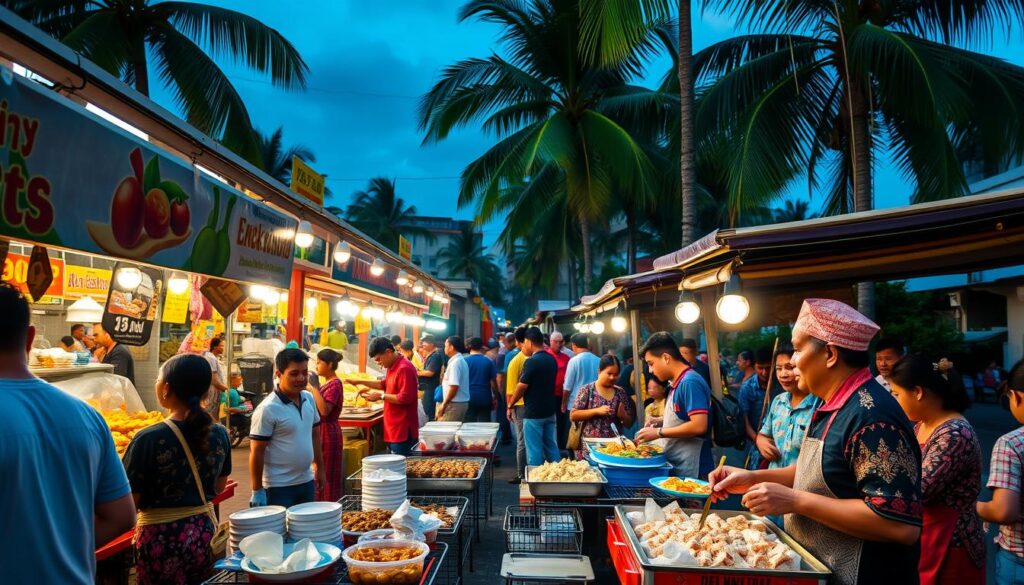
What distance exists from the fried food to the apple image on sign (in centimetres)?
282

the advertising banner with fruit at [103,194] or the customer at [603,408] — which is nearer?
the advertising banner with fruit at [103,194]

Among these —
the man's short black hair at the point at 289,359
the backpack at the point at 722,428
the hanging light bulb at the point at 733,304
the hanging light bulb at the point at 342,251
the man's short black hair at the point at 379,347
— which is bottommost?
the backpack at the point at 722,428

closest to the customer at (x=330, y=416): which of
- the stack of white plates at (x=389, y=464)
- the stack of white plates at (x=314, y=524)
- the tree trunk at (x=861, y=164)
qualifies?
the stack of white plates at (x=389, y=464)

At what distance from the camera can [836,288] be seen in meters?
6.57

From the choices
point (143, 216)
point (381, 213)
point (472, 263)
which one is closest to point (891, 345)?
point (143, 216)

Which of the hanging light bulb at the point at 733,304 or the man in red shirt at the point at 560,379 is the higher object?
the hanging light bulb at the point at 733,304

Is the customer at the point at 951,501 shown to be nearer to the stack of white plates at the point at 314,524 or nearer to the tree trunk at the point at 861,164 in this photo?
the stack of white plates at the point at 314,524

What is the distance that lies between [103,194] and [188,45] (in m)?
10.1

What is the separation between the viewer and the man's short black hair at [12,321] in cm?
210

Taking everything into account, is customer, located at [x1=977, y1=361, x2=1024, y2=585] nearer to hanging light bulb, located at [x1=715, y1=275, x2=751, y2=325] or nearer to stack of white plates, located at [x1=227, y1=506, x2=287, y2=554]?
hanging light bulb, located at [x1=715, y1=275, x2=751, y2=325]

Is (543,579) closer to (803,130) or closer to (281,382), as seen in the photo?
(281,382)

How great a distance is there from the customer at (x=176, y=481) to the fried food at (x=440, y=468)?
83.7 inches

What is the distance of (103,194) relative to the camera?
309 cm

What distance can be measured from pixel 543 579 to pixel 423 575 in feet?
3.61
